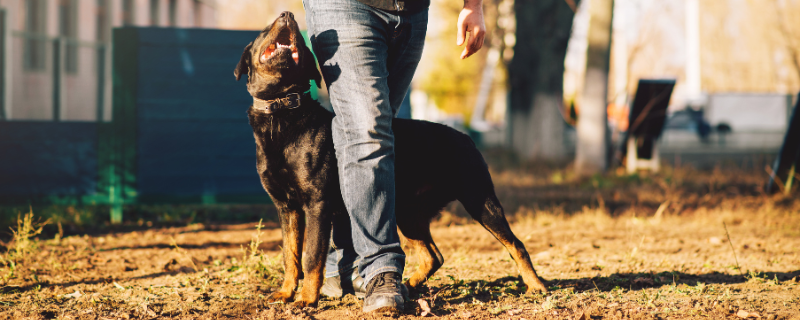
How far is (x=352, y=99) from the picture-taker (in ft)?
8.31

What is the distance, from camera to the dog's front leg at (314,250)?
8.64ft

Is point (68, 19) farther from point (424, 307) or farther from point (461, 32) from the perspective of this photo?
point (424, 307)

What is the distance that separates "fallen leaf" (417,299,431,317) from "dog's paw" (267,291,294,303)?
60 cm

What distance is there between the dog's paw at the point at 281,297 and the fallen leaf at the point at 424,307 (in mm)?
596

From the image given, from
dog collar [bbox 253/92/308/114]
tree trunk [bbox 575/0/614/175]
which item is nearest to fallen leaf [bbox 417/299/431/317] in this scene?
dog collar [bbox 253/92/308/114]

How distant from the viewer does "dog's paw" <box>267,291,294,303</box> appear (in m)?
2.77

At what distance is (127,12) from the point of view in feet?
57.2

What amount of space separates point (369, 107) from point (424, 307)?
0.86 meters

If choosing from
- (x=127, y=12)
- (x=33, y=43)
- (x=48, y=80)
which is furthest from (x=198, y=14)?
(x=48, y=80)

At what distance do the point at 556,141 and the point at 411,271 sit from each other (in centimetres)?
903

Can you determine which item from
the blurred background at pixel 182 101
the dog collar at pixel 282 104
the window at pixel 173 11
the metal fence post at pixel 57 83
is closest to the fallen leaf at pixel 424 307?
the dog collar at pixel 282 104

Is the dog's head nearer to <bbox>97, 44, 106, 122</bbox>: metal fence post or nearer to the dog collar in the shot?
the dog collar

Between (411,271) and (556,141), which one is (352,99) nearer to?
(411,271)

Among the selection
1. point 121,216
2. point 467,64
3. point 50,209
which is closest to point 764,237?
point 121,216
